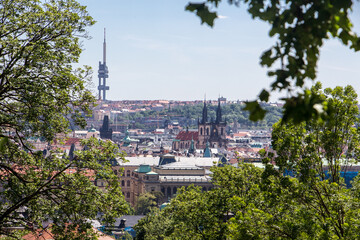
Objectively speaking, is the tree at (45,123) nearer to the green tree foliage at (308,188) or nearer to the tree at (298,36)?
the green tree foliage at (308,188)

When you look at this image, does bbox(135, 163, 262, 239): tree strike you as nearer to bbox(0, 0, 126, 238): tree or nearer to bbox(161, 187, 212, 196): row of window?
bbox(0, 0, 126, 238): tree

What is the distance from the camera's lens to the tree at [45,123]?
1453 cm

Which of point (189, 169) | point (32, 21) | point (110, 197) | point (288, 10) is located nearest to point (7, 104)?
point (32, 21)

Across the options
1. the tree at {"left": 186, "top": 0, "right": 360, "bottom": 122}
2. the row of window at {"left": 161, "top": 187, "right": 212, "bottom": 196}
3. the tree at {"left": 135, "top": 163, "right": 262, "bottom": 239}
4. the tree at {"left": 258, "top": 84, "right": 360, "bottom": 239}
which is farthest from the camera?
the row of window at {"left": 161, "top": 187, "right": 212, "bottom": 196}

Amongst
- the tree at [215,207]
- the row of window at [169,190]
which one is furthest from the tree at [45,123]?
the row of window at [169,190]

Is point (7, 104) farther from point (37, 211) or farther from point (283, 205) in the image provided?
point (283, 205)

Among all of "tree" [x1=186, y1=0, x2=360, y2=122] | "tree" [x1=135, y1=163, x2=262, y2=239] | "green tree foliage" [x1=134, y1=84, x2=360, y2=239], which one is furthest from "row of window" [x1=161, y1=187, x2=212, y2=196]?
"tree" [x1=186, y1=0, x2=360, y2=122]

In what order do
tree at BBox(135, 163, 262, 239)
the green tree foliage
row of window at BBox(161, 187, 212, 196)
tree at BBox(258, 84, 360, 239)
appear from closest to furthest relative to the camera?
the green tree foliage → tree at BBox(258, 84, 360, 239) → tree at BBox(135, 163, 262, 239) → row of window at BBox(161, 187, 212, 196)

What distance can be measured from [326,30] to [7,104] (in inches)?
464

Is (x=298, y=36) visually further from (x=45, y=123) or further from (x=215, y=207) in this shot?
(x=215, y=207)

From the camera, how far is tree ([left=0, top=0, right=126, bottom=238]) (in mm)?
14531

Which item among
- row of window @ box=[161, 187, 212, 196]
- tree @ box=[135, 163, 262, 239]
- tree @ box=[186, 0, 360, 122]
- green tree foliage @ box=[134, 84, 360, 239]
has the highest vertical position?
tree @ box=[186, 0, 360, 122]

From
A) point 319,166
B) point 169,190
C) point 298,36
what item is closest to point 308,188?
point 319,166

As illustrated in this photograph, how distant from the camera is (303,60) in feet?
16.4
